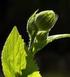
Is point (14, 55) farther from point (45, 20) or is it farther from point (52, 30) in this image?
point (52, 30)

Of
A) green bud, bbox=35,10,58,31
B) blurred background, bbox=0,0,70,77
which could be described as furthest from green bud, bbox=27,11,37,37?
blurred background, bbox=0,0,70,77

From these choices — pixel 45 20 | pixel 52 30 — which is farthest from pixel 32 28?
pixel 52 30

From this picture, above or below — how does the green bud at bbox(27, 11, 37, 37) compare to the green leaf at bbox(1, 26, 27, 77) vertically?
above

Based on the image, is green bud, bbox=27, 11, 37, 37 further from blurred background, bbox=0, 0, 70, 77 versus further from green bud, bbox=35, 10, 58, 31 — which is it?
blurred background, bbox=0, 0, 70, 77

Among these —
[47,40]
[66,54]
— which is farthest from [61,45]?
[47,40]

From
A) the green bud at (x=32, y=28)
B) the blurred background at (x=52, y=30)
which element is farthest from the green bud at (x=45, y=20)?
the blurred background at (x=52, y=30)

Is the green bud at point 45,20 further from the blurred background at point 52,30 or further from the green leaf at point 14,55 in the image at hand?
the blurred background at point 52,30

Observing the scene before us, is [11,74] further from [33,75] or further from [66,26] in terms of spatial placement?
[66,26]
